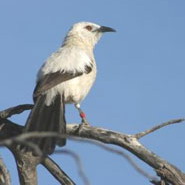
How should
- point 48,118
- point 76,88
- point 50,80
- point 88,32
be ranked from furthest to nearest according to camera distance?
point 88,32, point 76,88, point 50,80, point 48,118

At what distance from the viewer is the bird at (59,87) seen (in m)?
5.59

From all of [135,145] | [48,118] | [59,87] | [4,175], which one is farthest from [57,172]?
[59,87]

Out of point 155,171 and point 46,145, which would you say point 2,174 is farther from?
point 155,171

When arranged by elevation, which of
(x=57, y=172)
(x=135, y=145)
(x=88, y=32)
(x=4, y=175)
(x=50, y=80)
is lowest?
(x=57, y=172)

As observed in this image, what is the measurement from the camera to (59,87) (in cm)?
634

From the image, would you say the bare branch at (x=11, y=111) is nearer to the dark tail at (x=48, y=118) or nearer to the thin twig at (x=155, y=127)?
the dark tail at (x=48, y=118)

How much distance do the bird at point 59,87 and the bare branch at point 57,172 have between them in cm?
17

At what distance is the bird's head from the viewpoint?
804cm

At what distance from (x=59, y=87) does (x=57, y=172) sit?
167cm

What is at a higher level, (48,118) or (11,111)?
(11,111)

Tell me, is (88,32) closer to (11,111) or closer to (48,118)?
(48,118)

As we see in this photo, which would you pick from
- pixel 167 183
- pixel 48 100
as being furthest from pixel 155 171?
pixel 48 100

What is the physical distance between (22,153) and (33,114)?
792 millimetres

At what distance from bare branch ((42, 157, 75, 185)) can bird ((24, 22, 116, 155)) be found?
0.55 feet
